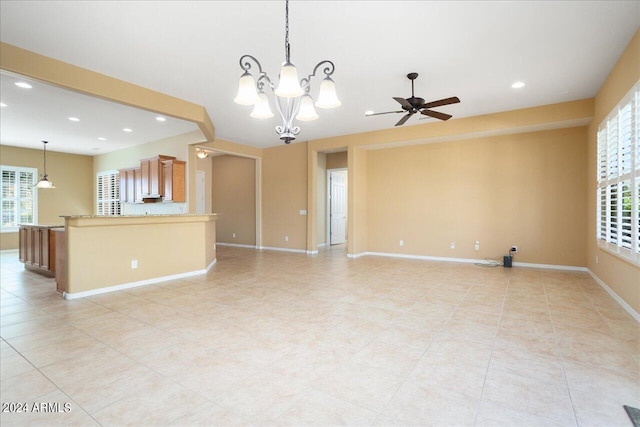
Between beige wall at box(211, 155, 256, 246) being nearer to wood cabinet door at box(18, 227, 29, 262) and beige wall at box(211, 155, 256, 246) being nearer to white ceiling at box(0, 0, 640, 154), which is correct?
wood cabinet door at box(18, 227, 29, 262)

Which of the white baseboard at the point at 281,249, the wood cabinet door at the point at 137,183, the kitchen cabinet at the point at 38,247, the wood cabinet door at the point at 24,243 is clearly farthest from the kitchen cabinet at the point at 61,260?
the white baseboard at the point at 281,249

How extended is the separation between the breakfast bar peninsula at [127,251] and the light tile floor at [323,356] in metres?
0.35

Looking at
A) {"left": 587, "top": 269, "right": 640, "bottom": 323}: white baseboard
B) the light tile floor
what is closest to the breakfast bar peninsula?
the light tile floor

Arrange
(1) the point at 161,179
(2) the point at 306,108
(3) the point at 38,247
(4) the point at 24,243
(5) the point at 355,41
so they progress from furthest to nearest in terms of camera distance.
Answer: (1) the point at 161,179 < (4) the point at 24,243 < (3) the point at 38,247 < (5) the point at 355,41 < (2) the point at 306,108

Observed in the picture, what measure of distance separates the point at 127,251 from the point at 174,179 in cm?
251

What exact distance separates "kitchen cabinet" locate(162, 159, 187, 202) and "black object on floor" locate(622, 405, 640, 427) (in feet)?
23.3

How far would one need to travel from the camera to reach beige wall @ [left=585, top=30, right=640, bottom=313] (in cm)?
328

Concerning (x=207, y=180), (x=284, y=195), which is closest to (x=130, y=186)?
(x=207, y=180)

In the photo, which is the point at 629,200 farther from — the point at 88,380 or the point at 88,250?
the point at 88,250

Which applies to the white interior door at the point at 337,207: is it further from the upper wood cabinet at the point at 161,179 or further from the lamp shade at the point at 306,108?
the lamp shade at the point at 306,108

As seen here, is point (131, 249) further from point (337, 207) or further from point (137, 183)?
point (337, 207)

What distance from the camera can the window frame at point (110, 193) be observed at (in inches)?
355

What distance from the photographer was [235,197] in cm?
1011

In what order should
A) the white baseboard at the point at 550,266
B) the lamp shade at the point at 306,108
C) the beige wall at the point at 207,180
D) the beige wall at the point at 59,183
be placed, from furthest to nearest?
the beige wall at the point at 207,180, the beige wall at the point at 59,183, the white baseboard at the point at 550,266, the lamp shade at the point at 306,108
